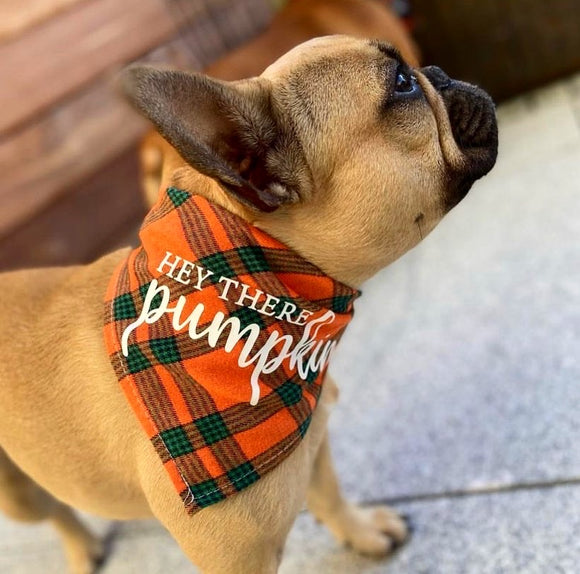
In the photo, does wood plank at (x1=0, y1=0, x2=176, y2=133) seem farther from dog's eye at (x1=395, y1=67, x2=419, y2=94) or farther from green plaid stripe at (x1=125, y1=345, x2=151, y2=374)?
dog's eye at (x1=395, y1=67, x2=419, y2=94)

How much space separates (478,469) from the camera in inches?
69.2

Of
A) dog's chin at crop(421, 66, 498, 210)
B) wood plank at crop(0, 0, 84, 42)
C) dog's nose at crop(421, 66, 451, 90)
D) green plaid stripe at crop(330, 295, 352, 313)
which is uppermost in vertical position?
wood plank at crop(0, 0, 84, 42)

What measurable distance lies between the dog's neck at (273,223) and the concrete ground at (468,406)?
0.84 meters

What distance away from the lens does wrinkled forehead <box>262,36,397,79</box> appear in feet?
3.80

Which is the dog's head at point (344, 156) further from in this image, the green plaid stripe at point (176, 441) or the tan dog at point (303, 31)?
the tan dog at point (303, 31)

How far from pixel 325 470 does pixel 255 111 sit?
0.93 meters

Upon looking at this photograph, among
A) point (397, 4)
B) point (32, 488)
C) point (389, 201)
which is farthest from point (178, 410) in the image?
point (397, 4)

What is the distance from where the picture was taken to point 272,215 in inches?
44.3

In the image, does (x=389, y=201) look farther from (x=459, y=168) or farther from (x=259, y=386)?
(x=259, y=386)

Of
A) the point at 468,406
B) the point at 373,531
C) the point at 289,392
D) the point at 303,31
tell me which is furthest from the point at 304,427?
the point at 303,31

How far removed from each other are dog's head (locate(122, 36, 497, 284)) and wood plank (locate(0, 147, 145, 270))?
5.56 ft

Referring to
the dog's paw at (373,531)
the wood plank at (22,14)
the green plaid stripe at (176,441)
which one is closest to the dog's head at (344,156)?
the green plaid stripe at (176,441)

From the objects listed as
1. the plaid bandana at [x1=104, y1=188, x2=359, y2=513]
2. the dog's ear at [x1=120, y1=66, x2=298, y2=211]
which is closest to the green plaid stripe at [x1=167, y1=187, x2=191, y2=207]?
the plaid bandana at [x1=104, y1=188, x2=359, y2=513]

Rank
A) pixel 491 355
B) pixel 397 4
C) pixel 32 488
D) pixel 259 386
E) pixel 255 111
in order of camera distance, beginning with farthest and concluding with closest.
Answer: pixel 397 4
pixel 491 355
pixel 32 488
pixel 259 386
pixel 255 111
